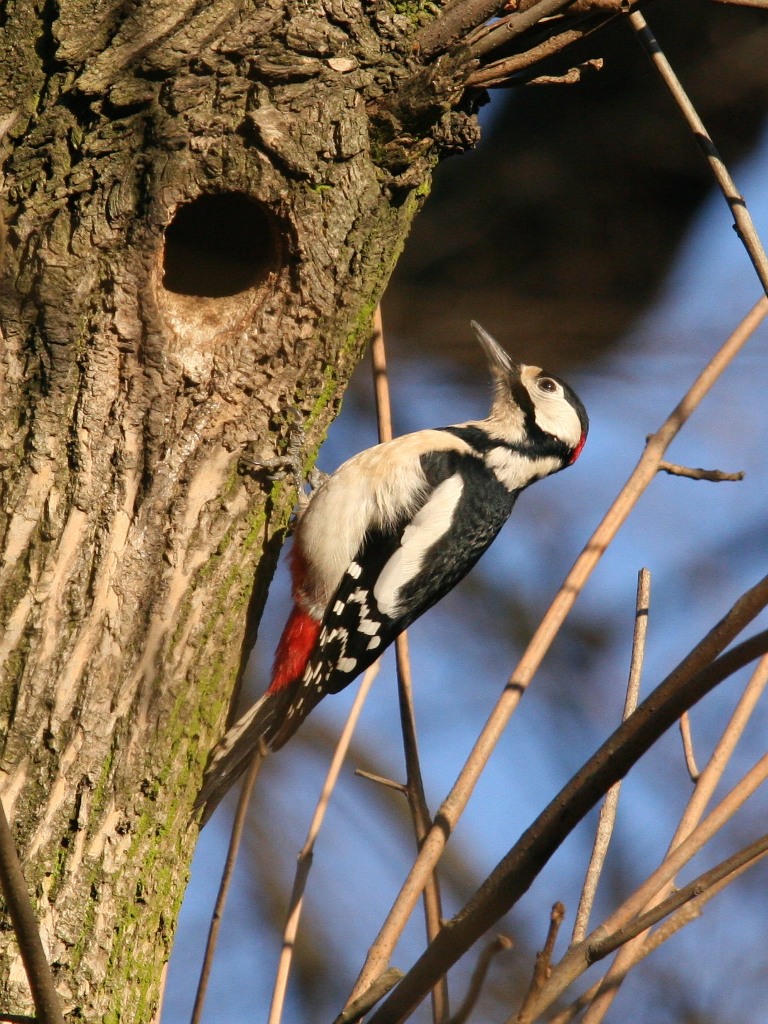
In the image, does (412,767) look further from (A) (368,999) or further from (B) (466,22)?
(B) (466,22)

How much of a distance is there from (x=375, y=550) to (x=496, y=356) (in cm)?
111

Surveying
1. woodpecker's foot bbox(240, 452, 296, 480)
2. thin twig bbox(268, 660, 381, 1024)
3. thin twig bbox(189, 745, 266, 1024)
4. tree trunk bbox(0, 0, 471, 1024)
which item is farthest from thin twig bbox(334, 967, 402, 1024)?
woodpecker's foot bbox(240, 452, 296, 480)

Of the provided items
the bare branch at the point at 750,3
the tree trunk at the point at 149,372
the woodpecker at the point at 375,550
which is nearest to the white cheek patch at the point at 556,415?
the woodpecker at the point at 375,550

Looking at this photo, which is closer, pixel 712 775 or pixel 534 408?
pixel 712 775

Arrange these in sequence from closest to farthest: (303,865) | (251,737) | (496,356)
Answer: (303,865) < (251,737) < (496,356)

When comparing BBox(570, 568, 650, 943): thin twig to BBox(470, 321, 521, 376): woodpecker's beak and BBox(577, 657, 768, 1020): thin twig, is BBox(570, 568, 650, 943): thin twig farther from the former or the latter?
BBox(470, 321, 521, 376): woodpecker's beak

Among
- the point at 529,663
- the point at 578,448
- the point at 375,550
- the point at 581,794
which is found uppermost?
the point at 578,448

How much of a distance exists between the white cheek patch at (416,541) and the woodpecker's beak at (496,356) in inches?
29.1

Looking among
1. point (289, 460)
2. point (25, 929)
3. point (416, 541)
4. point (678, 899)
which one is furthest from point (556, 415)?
point (25, 929)

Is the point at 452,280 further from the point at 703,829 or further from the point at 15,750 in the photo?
the point at 703,829

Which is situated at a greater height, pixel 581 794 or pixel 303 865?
pixel 581 794

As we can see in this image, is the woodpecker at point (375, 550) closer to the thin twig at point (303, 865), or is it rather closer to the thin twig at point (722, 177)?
the thin twig at point (303, 865)

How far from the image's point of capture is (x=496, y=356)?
4.50 m

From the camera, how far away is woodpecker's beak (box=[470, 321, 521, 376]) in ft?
14.7
